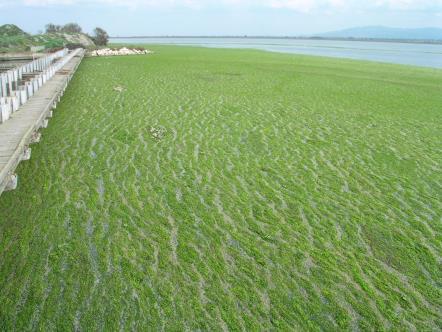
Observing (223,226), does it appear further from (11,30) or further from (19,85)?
(11,30)

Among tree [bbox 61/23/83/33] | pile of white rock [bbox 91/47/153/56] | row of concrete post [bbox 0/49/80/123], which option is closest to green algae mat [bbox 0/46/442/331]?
row of concrete post [bbox 0/49/80/123]

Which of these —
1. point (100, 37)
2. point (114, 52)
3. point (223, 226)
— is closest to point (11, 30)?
point (100, 37)

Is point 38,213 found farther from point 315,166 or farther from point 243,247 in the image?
point 315,166

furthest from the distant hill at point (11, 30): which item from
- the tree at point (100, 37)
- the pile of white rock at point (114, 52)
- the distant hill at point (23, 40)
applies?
the pile of white rock at point (114, 52)

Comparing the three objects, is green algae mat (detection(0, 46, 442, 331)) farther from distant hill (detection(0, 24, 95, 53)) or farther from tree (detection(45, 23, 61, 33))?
tree (detection(45, 23, 61, 33))

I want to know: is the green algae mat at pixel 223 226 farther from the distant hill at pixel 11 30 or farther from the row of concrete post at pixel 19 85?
the distant hill at pixel 11 30

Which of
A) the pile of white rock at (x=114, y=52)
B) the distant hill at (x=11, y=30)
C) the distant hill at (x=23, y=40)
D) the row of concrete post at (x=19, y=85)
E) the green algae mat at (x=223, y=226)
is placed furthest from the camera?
the distant hill at (x=11, y=30)
